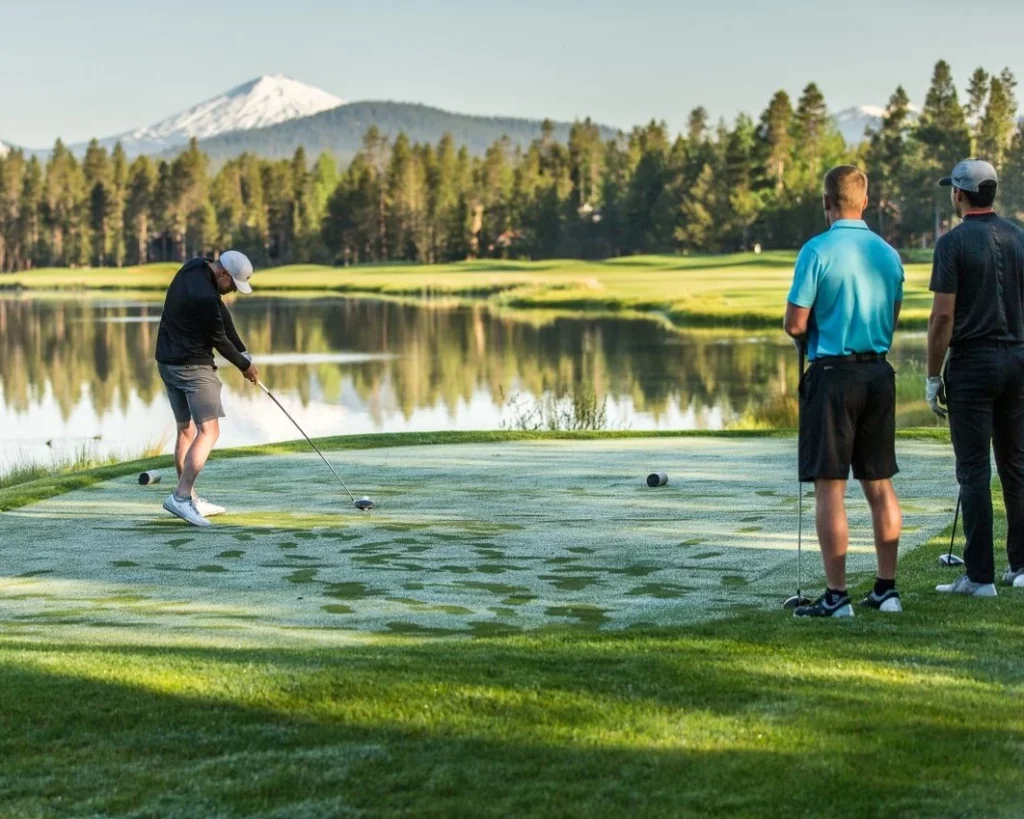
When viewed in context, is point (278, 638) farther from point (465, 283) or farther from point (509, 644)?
point (465, 283)

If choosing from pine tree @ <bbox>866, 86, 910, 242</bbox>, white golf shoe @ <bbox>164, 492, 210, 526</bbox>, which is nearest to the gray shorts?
white golf shoe @ <bbox>164, 492, 210, 526</bbox>

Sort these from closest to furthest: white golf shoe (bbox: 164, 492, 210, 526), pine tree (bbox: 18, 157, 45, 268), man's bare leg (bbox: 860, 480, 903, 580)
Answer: man's bare leg (bbox: 860, 480, 903, 580), white golf shoe (bbox: 164, 492, 210, 526), pine tree (bbox: 18, 157, 45, 268)

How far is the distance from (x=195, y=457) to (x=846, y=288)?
19.9 feet

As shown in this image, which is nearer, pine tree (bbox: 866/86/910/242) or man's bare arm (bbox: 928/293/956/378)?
man's bare arm (bbox: 928/293/956/378)

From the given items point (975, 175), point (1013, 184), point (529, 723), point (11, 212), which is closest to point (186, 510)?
point (975, 175)

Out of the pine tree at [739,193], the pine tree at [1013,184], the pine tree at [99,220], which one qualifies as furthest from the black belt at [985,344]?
the pine tree at [99,220]

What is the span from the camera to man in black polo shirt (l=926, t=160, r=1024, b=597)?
823 cm

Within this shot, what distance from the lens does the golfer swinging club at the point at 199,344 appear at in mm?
12188

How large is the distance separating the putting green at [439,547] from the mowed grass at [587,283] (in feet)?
142

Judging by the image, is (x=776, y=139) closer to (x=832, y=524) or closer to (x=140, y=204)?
(x=140, y=204)

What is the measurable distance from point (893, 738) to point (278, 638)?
9.99 feet

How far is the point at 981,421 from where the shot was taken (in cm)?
845

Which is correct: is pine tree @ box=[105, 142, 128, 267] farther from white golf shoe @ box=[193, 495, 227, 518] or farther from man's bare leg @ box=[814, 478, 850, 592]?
man's bare leg @ box=[814, 478, 850, 592]

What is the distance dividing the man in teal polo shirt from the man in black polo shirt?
2.13ft
